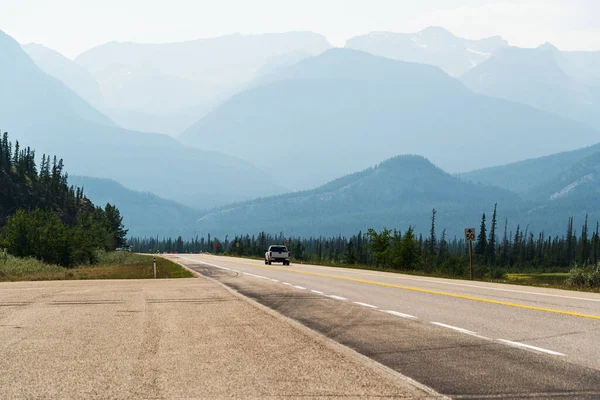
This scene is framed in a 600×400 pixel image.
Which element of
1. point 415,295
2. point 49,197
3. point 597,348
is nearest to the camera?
point 597,348

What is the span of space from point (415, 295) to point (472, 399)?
533 inches

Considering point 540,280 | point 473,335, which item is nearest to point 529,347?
point 473,335

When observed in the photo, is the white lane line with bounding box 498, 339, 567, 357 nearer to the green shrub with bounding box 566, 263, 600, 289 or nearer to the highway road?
the highway road

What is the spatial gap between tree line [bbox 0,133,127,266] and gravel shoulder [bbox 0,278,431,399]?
59888 mm

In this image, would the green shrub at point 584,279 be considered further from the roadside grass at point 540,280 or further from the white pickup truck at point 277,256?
the white pickup truck at point 277,256

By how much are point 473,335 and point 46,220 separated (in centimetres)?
8496

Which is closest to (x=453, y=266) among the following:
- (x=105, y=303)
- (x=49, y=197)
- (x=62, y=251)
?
(x=62, y=251)

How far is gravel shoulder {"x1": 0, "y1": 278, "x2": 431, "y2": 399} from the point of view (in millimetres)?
7672

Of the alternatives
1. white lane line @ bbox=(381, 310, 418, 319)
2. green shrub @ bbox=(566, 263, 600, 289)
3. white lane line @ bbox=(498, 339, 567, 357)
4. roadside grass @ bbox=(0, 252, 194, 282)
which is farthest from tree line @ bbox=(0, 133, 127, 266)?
white lane line @ bbox=(498, 339, 567, 357)

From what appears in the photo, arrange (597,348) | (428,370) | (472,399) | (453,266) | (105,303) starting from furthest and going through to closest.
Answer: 1. (453,266)
2. (105,303)
3. (597,348)
4. (428,370)
5. (472,399)

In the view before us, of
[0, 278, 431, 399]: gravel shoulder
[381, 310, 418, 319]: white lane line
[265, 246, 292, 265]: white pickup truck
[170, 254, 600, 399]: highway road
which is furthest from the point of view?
[265, 246, 292, 265]: white pickup truck

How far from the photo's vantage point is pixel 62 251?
73625 millimetres

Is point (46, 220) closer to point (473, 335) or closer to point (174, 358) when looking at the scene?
point (473, 335)

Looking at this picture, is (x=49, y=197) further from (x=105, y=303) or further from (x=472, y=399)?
(x=472, y=399)
